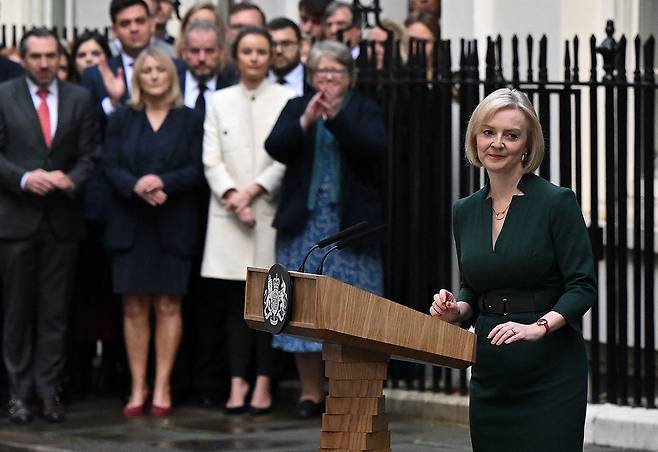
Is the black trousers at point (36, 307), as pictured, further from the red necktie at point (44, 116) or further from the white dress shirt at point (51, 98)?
the white dress shirt at point (51, 98)

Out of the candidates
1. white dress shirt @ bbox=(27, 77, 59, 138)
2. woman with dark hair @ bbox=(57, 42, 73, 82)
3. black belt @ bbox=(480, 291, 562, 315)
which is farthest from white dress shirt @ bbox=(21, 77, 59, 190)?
black belt @ bbox=(480, 291, 562, 315)

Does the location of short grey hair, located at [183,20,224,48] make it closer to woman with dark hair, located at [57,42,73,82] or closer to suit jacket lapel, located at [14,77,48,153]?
woman with dark hair, located at [57,42,73,82]

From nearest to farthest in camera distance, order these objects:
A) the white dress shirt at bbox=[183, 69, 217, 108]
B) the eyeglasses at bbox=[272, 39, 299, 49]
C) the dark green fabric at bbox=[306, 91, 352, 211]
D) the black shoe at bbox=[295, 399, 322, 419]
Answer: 1. the dark green fabric at bbox=[306, 91, 352, 211]
2. the black shoe at bbox=[295, 399, 322, 419]
3. the white dress shirt at bbox=[183, 69, 217, 108]
4. the eyeglasses at bbox=[272, 39, 299, 49]

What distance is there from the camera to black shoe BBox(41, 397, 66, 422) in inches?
418

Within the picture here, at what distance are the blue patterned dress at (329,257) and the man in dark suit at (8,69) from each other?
265 cm

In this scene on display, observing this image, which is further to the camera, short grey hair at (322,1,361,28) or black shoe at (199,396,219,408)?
short grey hair at (322,1,361,28)

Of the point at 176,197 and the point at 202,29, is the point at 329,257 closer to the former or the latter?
the point at 176,197

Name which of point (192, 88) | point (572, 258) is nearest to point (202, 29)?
point (192, 88)

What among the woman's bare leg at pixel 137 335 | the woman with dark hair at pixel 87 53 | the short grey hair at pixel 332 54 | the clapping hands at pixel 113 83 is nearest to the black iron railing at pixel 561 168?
the short grey hair at pixel 332 54

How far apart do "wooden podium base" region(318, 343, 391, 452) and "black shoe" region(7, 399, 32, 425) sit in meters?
5.06

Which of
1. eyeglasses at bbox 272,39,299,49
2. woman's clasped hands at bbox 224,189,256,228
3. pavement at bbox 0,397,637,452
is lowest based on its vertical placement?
pavement at bbox 0,397,637,452

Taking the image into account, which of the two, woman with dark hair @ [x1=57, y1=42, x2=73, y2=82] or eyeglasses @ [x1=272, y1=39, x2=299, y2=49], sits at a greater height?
eyeglasses @ [x1=272, y1=39, x2=299, y2=49]

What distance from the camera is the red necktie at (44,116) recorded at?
35.2 feet

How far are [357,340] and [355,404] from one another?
394mm
